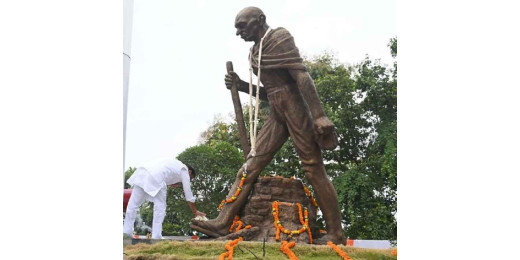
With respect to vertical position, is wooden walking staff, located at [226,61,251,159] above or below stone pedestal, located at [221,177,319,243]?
above

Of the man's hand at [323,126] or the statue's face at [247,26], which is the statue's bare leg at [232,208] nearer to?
the man's hand at [323,126]

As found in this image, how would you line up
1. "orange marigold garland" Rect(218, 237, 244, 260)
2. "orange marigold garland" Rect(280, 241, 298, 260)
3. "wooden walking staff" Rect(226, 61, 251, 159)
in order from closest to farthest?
"orange marigold garland" Rect(218, 237, 244, 260) → "orange marigold garland" Rect(280, 241, 298, 260) → "wooden walking staff" Rect(226, 61, 251, 159)

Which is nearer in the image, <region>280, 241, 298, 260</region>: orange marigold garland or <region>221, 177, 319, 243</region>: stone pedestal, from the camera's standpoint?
<region>280, 241, 298, 260</region>: orange marigold garland

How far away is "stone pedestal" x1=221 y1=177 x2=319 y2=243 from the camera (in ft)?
15.5

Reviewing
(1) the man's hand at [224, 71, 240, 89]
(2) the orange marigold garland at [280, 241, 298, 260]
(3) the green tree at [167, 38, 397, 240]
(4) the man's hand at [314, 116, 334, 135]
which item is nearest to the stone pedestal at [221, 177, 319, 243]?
(2) the orange marigold garland at [280, 241, 298, 260]

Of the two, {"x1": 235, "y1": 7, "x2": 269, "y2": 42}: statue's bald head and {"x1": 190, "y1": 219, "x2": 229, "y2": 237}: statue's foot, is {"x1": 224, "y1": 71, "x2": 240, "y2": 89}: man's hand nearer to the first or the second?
{"x1": 235, "y1": 7, "x2": 269, "y2": 42}: statue's bald head

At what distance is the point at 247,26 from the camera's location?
5086mm

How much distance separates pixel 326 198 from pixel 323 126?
716 mm

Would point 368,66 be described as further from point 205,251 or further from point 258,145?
point 205,251

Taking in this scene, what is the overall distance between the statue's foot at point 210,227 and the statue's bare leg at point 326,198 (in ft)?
2.97

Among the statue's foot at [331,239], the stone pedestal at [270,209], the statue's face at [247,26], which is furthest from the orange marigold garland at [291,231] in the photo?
the statue's face at [247,26]

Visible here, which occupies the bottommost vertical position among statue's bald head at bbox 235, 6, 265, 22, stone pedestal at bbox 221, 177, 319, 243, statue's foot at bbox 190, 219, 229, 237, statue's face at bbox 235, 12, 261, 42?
statue's foot at bbox 190, 219, 229, 237

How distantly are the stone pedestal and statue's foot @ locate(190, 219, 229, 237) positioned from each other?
0.68ft

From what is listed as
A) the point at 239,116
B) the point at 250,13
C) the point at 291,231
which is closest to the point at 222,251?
the point at 291,231
